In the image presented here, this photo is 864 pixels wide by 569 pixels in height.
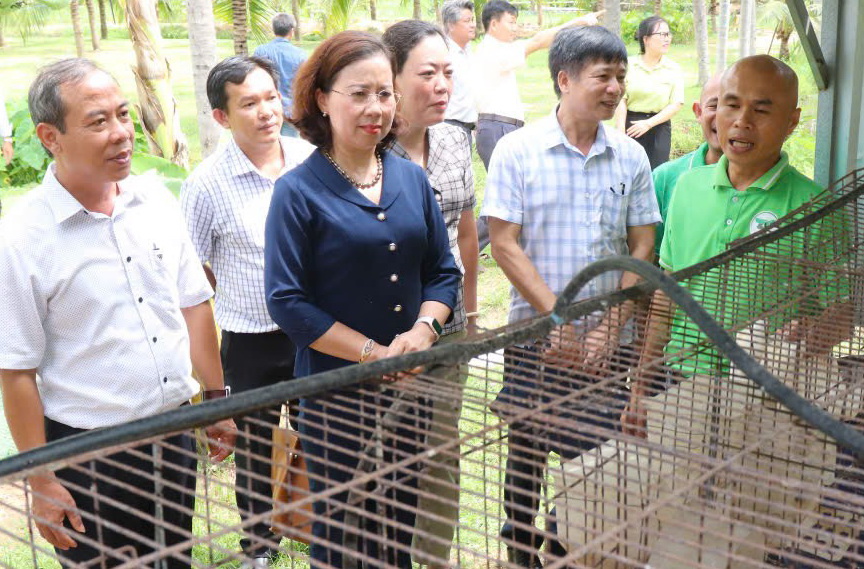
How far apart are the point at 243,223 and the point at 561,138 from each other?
1.09 metres

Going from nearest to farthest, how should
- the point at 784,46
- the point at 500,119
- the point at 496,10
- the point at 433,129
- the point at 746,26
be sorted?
1. the point at 433,129
2. the point at 496,10
3. the point at 500,119
4. the point at 746,26
5. the point at 784,46

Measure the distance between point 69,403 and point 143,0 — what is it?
15.6ft

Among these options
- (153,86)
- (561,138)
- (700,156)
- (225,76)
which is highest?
(225,76)

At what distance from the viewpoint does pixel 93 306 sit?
226 centimetres

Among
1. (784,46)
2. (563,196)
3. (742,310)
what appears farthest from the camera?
(784,46)

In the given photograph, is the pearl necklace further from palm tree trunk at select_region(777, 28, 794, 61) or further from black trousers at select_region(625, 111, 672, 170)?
palm tree trunk at select_region(777, 28, 794, 61)

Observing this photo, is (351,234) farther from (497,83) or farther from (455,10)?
(455,10)

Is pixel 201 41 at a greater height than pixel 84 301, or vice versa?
pixel 201 41

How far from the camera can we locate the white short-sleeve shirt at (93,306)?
7.11ft

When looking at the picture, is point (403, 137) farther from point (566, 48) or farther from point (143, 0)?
point (143, 0)

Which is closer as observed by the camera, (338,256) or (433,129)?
(338,256)

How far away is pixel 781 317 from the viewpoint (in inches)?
84.3

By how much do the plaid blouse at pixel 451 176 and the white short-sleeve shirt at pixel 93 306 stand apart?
0.88m

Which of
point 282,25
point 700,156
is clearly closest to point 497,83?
point 282,25
